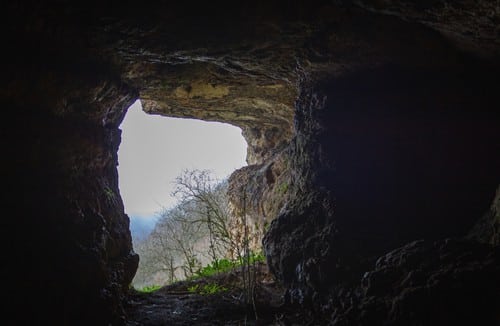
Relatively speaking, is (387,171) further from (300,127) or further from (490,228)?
(300,127)

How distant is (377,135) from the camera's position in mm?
6609

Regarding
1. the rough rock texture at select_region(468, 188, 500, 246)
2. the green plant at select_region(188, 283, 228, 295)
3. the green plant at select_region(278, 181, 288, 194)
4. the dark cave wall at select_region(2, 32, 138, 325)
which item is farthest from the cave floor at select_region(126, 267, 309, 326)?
the green plant at select_region(278, 181, 288, 194)

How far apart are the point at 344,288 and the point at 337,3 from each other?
4.09 m

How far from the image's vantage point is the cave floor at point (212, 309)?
6.31m

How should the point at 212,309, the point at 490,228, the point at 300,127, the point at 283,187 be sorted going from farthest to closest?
the point at 283,187 → the point at 300,127 → the point at 212,309 → the point at 490,228

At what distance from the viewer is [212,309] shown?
23.2 ft

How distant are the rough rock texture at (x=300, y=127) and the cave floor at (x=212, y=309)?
0.49 metres

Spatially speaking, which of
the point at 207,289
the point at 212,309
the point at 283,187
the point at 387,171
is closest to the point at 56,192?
the point at 212,309

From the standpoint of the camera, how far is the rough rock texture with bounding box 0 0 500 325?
4.86 m

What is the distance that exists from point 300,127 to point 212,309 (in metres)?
4.35

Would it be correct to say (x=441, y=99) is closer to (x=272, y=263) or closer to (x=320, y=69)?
(x=320, y=69)

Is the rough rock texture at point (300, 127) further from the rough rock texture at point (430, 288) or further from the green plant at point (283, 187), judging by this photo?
the green plant at point (283, 187)

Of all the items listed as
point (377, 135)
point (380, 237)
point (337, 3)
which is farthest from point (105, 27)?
point (380, 237)

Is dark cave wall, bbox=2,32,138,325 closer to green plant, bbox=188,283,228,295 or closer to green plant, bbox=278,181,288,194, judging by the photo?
green plant, bbox=188,283,228,295
